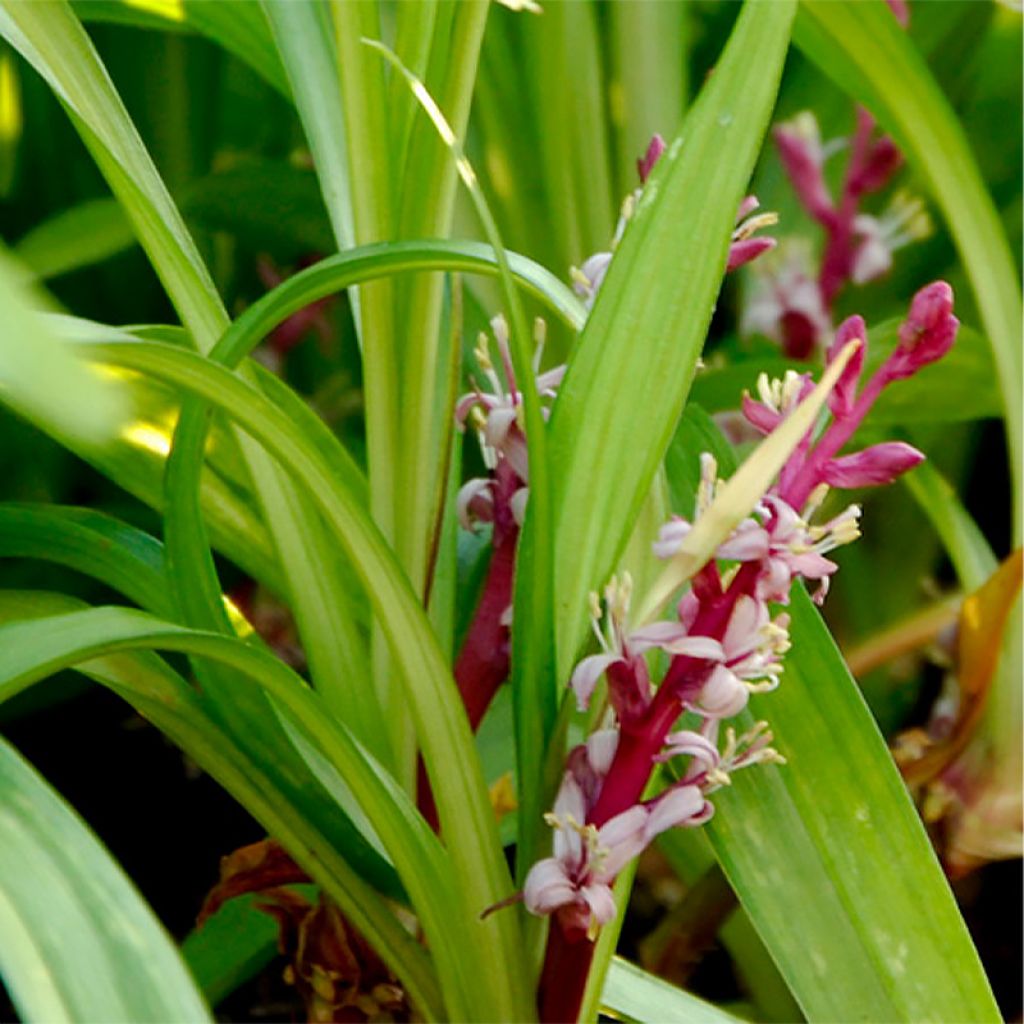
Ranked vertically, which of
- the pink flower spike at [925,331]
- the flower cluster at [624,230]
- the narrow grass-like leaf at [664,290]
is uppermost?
the flower cluster at [624,230]

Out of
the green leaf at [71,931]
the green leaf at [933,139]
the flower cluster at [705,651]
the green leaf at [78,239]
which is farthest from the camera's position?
the green leaf at [78,239]

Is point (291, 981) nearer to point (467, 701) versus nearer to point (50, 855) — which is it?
point (467, 701)

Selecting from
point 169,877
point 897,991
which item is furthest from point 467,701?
point 169,877

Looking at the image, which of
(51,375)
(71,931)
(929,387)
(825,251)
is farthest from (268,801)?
(825,251)

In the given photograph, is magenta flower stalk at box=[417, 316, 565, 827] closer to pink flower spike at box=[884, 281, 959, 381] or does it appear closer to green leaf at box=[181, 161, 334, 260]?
pink flower spike at box=[884, 281, 959, 381]

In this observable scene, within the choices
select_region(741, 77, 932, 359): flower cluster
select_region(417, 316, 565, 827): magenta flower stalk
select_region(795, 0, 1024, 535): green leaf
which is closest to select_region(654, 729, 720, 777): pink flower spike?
select_region(417, 316, 565, 827): magenta flower stalk

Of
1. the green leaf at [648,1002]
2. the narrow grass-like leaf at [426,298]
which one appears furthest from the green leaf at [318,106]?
the green leaf at [648,1002]

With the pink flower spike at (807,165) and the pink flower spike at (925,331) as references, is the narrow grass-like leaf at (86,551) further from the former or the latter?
the pink flower spike at (807,165)
